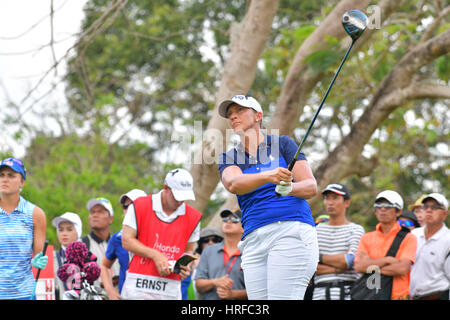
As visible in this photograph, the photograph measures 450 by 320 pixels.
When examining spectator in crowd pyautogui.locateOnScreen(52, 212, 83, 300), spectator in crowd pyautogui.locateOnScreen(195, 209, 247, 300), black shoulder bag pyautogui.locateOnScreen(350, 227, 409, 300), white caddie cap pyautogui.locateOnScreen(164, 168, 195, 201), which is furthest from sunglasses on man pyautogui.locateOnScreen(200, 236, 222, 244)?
white caddie cap pyautogui.locateOnScreen(164, 168, 195, 201)

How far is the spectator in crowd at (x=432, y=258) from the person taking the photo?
689 cm

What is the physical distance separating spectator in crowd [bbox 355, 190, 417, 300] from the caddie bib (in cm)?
198

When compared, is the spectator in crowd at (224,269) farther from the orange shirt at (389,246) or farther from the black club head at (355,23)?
the black club head at (355,23)

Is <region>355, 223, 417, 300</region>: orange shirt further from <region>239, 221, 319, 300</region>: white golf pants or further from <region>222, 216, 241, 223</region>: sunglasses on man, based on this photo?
<region>239, 221, 319, 300</region>: white golf pants

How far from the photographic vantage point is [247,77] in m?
10.5

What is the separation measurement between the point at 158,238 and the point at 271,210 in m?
2.01

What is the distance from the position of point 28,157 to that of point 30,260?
14.0m

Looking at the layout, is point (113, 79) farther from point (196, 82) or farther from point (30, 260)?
point (30, 260)

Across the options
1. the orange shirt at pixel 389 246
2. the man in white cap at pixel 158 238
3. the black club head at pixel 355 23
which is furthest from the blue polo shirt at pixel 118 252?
the black club head at pixel 355 23

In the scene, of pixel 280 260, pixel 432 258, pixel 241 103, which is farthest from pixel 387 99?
pixel 280 260

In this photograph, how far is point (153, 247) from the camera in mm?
5902

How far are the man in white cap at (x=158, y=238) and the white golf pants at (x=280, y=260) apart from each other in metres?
1.63
